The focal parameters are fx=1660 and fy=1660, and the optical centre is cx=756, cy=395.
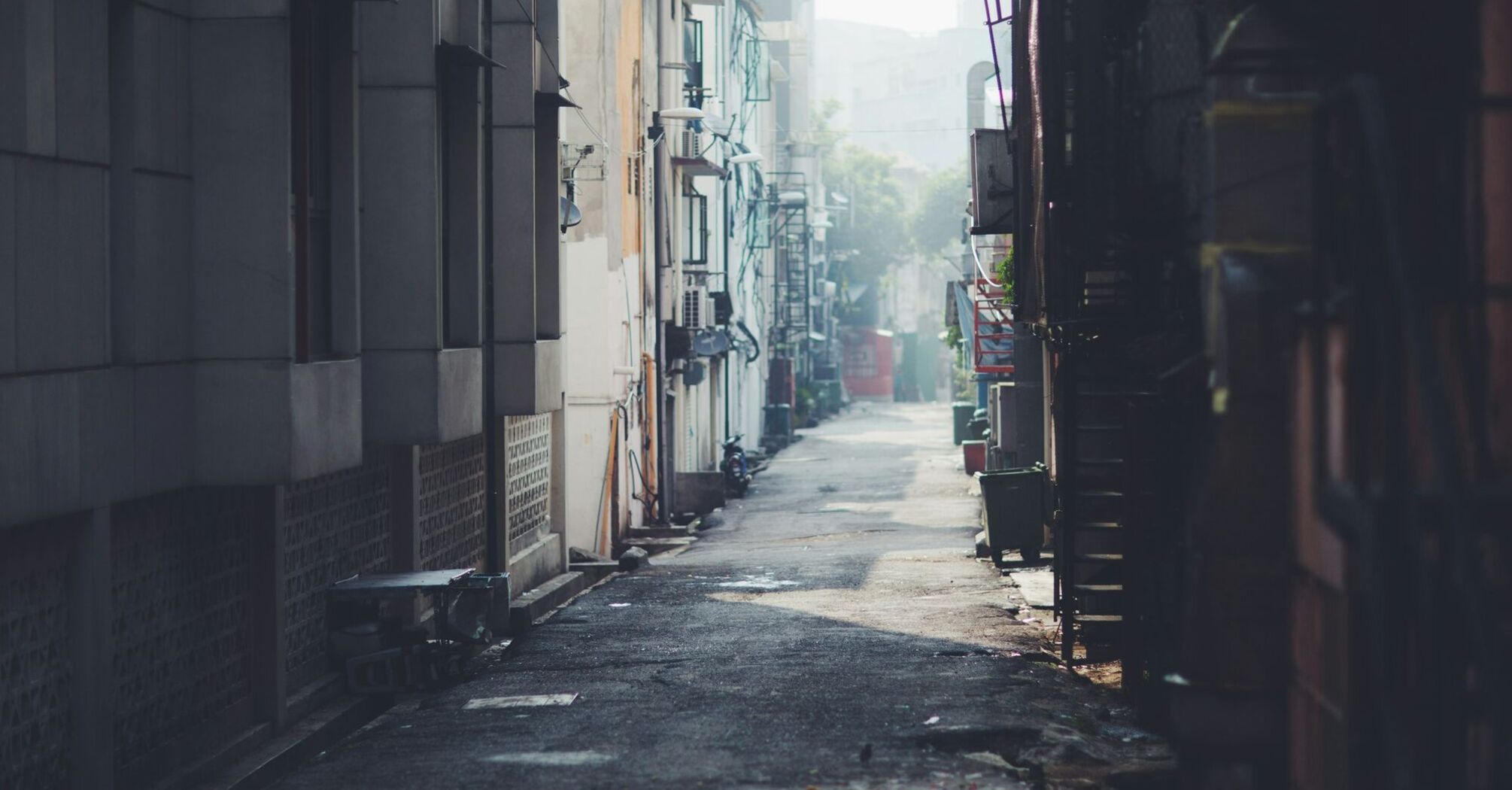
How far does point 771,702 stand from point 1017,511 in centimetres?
1033

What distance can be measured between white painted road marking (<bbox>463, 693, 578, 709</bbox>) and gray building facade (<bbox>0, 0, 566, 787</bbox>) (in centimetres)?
120

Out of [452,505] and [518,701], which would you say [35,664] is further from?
[452,505]

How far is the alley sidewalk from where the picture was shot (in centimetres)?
978

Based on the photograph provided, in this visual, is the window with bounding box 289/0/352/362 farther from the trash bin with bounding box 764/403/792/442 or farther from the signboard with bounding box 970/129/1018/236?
the trash bin with bounding box 764/403/792/442

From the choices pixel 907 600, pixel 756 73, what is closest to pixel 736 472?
pixel 756 73

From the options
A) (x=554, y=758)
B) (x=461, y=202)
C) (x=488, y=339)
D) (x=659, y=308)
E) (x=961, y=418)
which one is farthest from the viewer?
(x=961, y=418)

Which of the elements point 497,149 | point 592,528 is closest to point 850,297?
point 592,528

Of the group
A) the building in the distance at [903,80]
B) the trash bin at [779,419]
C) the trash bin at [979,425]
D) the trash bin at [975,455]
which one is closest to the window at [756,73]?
the trash bin at [779,419]

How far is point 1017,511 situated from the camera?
70.8ft

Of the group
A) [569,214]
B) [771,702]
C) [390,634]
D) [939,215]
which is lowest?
[771,702]

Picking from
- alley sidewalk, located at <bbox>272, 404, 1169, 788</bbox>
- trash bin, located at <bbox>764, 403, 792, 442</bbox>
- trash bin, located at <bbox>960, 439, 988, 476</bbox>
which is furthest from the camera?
trash bin, located at <bbox>764, 403, 792, 442</bbox>

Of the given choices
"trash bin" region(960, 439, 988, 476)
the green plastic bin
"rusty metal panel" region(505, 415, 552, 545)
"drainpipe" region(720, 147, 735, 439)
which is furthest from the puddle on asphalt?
the green plastic bin

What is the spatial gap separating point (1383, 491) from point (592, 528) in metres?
21.2

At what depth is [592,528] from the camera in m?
25.7
